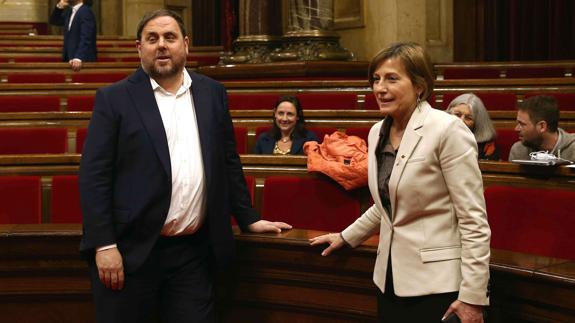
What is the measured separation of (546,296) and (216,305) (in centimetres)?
88

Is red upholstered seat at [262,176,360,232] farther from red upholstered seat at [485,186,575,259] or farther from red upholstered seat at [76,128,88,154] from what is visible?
red upholstered seat at [76,128,88,154]

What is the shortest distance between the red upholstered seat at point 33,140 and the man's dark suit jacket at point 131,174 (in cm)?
189

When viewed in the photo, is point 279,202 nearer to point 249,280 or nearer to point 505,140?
point 249,280

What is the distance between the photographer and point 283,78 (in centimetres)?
589

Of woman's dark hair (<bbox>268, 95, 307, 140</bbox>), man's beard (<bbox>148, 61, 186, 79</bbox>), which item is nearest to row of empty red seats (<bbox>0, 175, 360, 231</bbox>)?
man's beard (<bbox>148, 61, 186, 79</bbox>)

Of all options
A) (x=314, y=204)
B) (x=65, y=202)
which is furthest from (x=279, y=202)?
(x=65, y=202)

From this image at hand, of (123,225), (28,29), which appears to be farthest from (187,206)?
(28,29)

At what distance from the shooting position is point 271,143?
12.1 feet

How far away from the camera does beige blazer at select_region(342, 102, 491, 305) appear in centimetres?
141

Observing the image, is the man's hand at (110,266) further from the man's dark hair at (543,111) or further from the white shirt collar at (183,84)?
the man's dark hair at (543,111)

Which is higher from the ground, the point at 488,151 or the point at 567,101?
the point at 567,101

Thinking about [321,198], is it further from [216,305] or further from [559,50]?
[559,50]

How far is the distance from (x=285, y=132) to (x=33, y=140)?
1083 millimetres

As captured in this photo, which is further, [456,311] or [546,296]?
[546,296]
